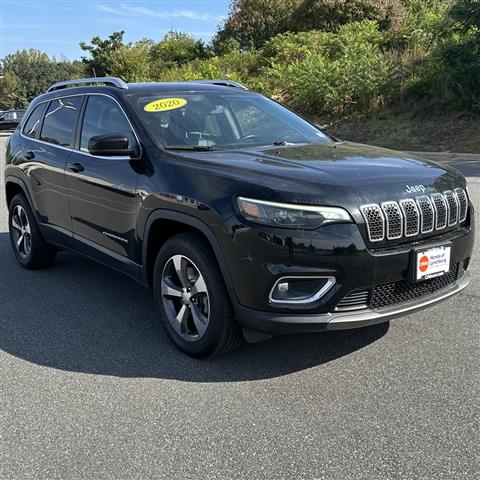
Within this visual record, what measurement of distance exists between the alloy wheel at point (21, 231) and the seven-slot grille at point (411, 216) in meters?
3.78

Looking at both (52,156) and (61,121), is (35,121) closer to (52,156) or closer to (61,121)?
(61,121)

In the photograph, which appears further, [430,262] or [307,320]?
[430,262]

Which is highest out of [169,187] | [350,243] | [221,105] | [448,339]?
[221,105]

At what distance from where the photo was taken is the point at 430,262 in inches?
135

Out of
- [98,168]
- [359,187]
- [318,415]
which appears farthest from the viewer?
[98,168]

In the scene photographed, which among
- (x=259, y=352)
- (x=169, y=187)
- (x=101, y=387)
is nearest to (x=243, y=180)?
(x=169, y=187)

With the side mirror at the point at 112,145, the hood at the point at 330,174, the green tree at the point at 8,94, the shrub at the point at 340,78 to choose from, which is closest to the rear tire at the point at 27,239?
the side mirror at the point at 112,145

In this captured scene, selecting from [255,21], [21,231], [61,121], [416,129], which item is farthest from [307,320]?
[255,21]

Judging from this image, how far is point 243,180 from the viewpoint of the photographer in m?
3.33

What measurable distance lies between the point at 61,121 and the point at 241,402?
10.7 feet

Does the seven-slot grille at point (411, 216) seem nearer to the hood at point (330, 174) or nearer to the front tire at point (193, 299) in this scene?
the hood at point (330, 174)

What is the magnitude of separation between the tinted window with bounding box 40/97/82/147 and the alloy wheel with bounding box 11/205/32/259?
0.89m

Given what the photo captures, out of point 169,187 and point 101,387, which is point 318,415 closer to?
point 101,387

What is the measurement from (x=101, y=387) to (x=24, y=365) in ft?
2.19
